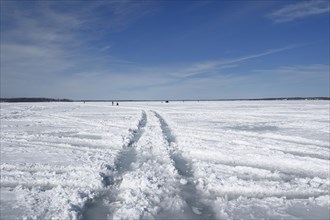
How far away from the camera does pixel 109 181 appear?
648 centimetres

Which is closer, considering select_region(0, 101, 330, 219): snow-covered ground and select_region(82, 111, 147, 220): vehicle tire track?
select_region(82, 111, 147, 220): vehicle tire track

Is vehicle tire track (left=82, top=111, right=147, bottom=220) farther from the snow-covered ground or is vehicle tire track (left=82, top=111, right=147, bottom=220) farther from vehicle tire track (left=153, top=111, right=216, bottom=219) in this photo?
vehicle tire track (left=153, top=111, right=216, bottom=219)

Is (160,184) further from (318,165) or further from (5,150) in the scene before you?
(5,150)

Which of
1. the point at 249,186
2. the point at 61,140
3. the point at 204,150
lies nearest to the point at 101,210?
the point at 249,186

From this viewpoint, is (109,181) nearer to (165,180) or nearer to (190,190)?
(165,180)

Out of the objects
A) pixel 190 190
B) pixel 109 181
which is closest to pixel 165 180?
pixel 190 190

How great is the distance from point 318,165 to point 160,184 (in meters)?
4.20

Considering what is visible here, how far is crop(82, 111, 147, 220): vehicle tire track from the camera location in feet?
15.9

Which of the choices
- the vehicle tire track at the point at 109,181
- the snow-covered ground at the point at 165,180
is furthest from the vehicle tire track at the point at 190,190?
the vehicle tire track at the point at 109,181

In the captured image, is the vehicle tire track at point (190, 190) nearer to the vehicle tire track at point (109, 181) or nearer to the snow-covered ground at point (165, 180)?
the snow-covered ground at point (165, 180)

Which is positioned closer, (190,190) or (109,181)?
(190,190)

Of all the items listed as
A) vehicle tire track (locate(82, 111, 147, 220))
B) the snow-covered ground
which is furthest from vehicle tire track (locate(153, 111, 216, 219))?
vehicle tire track (locate(82, 111, 147, 220))

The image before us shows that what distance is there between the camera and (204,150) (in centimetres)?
966

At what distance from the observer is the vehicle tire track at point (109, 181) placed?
190 inches
